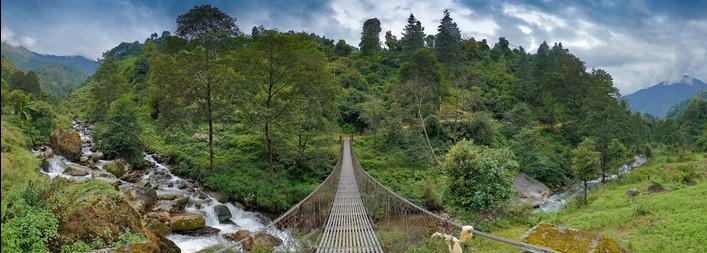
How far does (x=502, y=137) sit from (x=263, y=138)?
643 inches

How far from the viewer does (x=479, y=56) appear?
146ft

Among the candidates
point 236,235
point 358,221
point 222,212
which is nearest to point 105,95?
point 222,212

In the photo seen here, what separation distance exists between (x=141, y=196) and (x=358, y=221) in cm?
608

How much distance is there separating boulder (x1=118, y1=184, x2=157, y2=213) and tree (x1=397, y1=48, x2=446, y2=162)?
50.8ft

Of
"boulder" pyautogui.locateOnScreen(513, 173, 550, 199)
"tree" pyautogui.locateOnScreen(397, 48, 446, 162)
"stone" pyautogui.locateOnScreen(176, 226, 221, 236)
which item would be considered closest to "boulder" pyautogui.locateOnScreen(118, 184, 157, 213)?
"stone" pyautogui.locateOnScreen(176, 226, 221, 236)

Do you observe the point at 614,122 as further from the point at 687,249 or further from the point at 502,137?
the point at 687,249

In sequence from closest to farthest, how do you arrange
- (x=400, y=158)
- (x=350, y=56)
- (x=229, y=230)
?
(x=229, y=230) < (x=400, y=158) < (x=350, y=56)

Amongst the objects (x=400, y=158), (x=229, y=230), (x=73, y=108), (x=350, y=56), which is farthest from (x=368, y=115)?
(x=73, y=108)

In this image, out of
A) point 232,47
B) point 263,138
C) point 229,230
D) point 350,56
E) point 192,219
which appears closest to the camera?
point 192,219

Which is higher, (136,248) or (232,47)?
Answer: (232,47)

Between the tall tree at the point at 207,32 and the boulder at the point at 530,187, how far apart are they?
13997 millimetres

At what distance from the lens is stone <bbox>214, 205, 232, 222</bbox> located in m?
10.1

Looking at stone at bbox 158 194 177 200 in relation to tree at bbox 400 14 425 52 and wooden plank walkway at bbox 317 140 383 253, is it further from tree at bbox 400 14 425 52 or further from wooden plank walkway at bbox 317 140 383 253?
tree at bbox 400 14 425 52

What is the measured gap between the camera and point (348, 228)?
24.2ft
